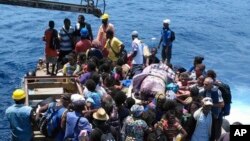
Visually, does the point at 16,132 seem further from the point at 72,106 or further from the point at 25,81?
the point at 25,81

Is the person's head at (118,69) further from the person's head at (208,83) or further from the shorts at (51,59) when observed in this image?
the shorts at (51,59)

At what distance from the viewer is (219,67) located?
76.9ft

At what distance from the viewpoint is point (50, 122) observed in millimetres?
9164

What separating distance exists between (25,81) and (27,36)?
54.8 feet

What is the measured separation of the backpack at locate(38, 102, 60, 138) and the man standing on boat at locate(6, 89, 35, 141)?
23 cm

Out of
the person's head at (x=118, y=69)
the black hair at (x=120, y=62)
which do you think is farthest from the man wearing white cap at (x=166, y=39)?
the person's head at (x=118, y=69)

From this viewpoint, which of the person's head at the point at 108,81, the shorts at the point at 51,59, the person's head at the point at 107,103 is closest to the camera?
the person's head at the point at 107,103

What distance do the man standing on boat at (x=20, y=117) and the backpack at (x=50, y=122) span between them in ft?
0.76

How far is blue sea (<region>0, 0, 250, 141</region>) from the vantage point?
68.7 ft

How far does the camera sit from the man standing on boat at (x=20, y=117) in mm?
9094

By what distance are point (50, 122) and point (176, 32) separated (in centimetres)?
2127

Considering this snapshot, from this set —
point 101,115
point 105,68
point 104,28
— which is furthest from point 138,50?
point 101,115

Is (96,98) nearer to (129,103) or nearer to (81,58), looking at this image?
(129,103)

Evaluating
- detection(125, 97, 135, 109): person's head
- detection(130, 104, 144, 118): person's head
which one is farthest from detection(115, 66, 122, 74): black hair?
detection(130, 104, 144, 118): person's head
